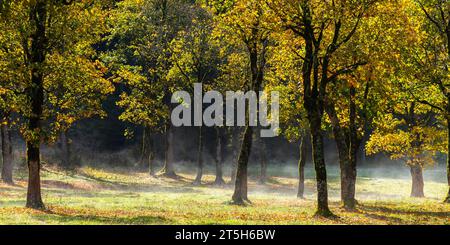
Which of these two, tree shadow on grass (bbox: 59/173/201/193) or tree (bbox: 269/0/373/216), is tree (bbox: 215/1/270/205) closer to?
tree (bbox: 269/0/373/216)

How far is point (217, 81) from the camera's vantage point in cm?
5966

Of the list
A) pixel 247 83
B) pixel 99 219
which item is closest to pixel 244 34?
pixel 247 83

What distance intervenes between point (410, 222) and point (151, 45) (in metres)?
44.0

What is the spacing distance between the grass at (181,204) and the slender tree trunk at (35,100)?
1408 millimetres

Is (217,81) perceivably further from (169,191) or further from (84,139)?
(84,139)

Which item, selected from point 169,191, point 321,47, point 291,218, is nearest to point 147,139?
point 169,191

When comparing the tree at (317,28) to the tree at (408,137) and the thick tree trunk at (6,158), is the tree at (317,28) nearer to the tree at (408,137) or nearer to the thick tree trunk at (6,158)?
the tree at (408,137)

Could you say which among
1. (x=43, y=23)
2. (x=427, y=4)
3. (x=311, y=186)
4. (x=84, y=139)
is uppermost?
(x=427, y=4)

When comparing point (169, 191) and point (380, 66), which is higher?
point (380, 66)

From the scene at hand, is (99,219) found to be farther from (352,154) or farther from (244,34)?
(352,154)

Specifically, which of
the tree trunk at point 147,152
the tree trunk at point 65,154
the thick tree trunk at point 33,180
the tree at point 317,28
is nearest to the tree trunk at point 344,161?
the tree at point 317,28

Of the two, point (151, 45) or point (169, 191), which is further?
point (151, 45)

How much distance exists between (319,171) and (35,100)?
17.3 m

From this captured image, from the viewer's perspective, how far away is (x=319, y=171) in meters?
30.3
